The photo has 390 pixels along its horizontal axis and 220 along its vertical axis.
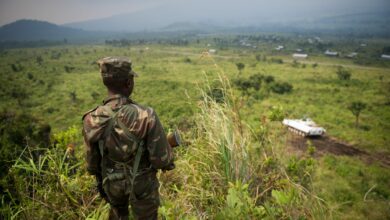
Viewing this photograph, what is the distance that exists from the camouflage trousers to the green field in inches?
10.0

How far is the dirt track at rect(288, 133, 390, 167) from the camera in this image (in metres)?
12.6

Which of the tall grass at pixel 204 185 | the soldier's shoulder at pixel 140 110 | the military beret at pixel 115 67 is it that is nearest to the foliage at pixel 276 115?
the tall grass at pixel 204 185

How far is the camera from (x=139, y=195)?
2473 millimetres

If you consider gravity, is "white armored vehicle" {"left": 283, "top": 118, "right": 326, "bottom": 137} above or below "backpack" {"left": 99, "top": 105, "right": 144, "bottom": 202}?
below

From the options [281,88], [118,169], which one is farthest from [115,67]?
[281,88]

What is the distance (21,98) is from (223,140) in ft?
89.5

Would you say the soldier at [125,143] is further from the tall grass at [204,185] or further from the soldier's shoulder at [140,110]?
the tall grass at [204,185]

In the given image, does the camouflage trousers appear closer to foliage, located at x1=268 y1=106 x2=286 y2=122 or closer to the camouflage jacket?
the camouflage jacket

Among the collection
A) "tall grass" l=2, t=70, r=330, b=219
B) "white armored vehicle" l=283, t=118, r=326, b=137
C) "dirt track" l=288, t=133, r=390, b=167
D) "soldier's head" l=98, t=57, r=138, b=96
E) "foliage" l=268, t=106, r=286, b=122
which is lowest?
"dirt track" l=288, t=133, r=390, b=167

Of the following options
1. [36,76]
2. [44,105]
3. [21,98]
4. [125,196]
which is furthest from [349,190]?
[36,76]

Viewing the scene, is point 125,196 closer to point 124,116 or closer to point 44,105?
point 124,116

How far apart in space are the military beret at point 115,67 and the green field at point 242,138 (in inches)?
49.7

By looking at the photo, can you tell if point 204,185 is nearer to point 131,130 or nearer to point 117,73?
point 131,130

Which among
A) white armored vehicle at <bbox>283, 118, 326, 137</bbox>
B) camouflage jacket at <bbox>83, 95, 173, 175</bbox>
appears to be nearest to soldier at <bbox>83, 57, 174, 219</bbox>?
camouflage jacket at <bbox>83, 95, 173, 175</bbox>
